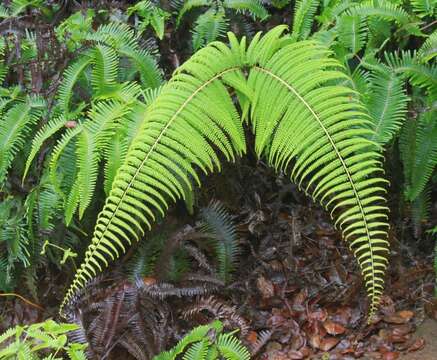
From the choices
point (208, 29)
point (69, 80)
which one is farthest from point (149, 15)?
point (69, 80)

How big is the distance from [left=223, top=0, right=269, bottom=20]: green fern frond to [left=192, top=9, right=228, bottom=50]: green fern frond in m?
0.07

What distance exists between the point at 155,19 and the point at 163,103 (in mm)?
1024

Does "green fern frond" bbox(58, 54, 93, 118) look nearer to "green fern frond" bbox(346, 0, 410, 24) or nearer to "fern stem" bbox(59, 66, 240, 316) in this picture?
"fern stem" bbox(59, 66, 240, 316)

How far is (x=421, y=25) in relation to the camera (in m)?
3.00

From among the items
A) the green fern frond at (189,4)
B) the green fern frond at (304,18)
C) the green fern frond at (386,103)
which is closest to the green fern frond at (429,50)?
the green fern frond at (386,103)

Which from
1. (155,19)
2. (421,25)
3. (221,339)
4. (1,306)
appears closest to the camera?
(221,339)

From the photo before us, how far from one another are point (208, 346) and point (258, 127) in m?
1.10

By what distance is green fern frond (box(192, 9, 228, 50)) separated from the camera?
320 cm

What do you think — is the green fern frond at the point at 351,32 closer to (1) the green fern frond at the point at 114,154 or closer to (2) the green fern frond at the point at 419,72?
(2) the green fern frond at the point at 419,72

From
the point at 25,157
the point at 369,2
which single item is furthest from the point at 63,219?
the point at 369,2

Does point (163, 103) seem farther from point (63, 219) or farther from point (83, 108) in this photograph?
point (63, 219)

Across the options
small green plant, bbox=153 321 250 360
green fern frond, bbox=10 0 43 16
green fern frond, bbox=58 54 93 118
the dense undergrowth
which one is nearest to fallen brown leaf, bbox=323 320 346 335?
the dense undergrowth

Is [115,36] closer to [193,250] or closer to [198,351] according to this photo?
[193,250]

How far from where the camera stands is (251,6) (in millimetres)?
3219
